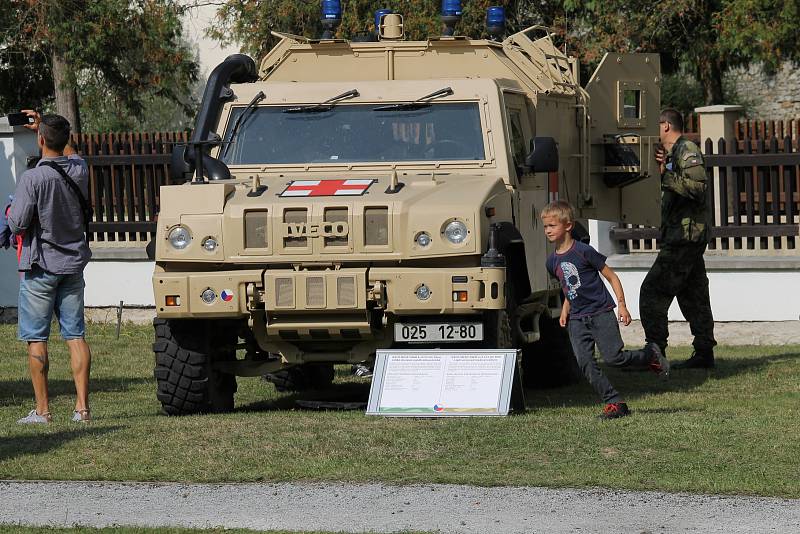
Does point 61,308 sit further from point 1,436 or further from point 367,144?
point 367,144

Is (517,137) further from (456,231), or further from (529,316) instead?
(456,231)

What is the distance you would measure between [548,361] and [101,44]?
48.8 ft

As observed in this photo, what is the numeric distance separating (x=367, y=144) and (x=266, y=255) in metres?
1.39

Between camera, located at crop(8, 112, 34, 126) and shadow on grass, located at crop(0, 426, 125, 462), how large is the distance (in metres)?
2.10

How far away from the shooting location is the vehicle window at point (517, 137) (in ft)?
36.1

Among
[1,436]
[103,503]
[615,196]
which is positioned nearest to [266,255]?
[1,436]

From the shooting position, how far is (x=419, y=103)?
11.0 meters

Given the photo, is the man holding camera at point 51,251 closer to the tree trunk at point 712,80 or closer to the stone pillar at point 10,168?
the stone pillar at point 10,168

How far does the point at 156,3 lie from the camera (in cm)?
2489

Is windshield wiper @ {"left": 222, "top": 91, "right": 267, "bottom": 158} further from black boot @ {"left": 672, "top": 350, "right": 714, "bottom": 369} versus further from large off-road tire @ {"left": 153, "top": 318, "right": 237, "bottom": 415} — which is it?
black boot @ {"left": 672, "top": 350, "right": 714, "bottom": 369}

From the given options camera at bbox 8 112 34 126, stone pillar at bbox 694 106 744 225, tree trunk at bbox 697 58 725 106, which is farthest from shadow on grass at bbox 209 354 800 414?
tree trunk at bbox 697 58 725 106

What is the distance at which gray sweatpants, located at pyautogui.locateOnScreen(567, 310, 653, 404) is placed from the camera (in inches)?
390

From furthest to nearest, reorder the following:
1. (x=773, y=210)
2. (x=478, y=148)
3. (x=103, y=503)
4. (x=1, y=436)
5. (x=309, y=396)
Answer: (x=773, y=210), (x=309, y=396), (x=478, y=148), (x=1, y=436), (x=103, y=503)

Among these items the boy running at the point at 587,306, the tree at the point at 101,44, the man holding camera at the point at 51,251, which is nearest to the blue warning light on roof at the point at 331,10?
the man holding camera at the point at 51,251
